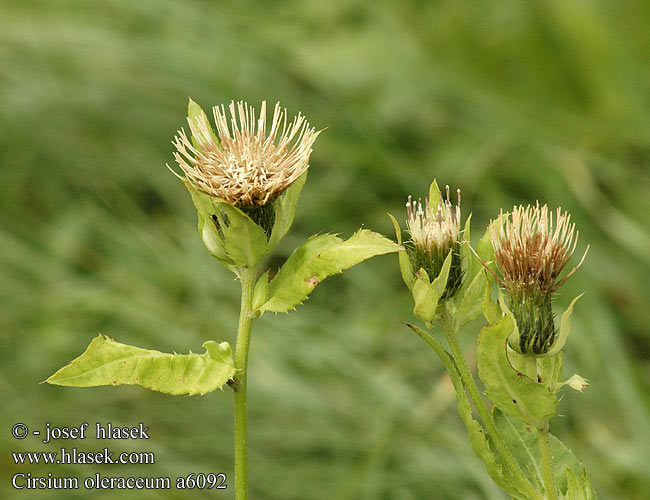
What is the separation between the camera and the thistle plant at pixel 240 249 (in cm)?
86

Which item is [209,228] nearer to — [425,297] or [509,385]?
[425,297]

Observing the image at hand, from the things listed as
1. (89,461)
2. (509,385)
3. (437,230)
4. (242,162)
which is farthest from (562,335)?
(89,461)

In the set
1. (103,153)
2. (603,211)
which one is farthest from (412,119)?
(103,153)

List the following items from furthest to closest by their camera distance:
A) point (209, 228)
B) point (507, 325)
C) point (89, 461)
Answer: point (89, 461) → point (209, 228) → point (507, 325)

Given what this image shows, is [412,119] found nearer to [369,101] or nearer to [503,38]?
[369,101]

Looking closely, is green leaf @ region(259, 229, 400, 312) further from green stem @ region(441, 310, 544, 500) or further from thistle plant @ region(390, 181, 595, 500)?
green stem @ region(441, 310, 544, 500)

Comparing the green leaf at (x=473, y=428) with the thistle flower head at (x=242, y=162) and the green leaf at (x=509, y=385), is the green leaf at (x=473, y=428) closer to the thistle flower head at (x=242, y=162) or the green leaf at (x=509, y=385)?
the green leaf at (x=509, y=385)

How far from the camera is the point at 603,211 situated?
126 inches

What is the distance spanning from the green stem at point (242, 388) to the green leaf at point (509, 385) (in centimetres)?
28

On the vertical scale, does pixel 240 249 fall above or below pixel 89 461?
below

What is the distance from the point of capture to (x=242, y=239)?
93 centimetres

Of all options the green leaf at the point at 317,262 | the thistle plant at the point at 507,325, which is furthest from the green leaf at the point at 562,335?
the green leaf at the point at 317,262

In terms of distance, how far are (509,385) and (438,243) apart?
206mm

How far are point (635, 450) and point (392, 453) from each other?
2.65 ft
